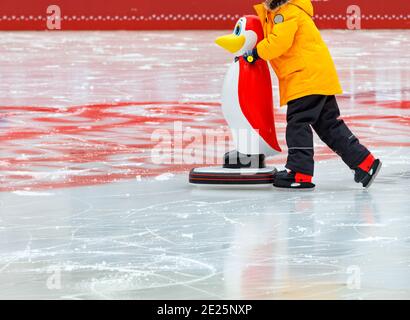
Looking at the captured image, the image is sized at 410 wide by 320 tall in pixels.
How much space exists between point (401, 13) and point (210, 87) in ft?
32.9

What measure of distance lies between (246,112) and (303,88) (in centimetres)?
32

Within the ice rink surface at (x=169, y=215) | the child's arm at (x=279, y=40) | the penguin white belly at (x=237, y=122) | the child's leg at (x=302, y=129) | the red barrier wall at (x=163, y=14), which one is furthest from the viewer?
the red barrier wall at (x=163, y=14)

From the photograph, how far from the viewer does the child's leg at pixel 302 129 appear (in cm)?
540

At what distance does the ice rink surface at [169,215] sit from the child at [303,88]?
0.13 metres

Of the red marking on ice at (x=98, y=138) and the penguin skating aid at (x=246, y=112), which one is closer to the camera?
the penguin skating aid at (x=246, y=112)

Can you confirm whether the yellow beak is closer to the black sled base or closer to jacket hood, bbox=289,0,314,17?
jacket hood, bbox=289,0,314,17

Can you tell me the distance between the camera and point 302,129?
17.8 feet

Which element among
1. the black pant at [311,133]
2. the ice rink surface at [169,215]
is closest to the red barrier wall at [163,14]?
the ice rink surface at [169,215]

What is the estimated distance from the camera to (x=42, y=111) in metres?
8.62

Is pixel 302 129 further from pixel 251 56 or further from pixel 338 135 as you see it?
pixel 251 56

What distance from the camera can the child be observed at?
17.4ft

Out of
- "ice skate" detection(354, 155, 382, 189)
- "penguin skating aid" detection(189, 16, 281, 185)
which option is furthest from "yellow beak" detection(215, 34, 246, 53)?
"ice skate" detection(354, 155, 382, 189)

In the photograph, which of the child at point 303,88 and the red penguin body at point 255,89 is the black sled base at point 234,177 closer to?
the child at point 303,88
